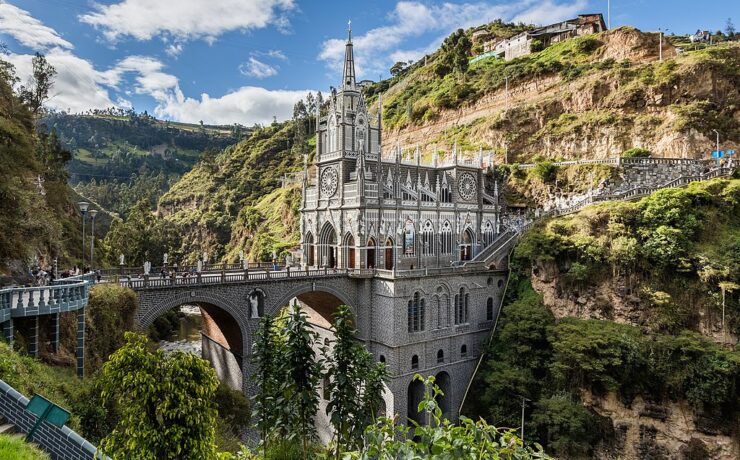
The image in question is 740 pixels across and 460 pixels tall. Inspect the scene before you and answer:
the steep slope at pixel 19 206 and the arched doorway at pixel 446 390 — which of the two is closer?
the steep slope at pixel 19 206

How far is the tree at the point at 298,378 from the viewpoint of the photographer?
45.6 ft

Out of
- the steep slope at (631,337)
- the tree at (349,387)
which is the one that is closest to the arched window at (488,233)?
the steep slope at (631,337)

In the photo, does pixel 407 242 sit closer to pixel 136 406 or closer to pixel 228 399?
pixel 228 399

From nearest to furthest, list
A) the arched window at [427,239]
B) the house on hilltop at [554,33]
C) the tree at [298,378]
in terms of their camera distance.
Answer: the tree at [298,378]
the arched window at [427,239]
the house on hilltop at [554,33]

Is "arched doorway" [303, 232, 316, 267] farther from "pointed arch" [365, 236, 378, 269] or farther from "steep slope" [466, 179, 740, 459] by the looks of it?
"steep slope" [466, 179, 740, 459]

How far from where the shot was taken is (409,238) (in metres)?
39.0

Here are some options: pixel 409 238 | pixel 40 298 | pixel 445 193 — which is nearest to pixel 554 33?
pixel 445 193

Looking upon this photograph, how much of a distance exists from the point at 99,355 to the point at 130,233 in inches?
1992

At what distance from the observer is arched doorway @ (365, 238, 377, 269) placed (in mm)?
36469

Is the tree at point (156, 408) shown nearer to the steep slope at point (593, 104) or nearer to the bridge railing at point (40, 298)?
the bridge railing at point (40, 298)

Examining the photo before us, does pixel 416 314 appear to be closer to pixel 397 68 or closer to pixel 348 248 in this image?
pixel 348 248

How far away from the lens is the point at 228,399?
88.5 ft

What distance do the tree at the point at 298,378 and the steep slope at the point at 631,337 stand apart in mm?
23191

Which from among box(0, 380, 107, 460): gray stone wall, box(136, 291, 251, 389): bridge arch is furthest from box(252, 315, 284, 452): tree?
box(136, 291, 251, 389): bridge arch
